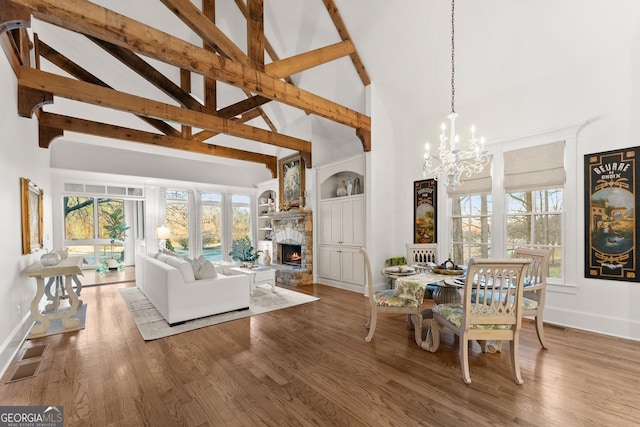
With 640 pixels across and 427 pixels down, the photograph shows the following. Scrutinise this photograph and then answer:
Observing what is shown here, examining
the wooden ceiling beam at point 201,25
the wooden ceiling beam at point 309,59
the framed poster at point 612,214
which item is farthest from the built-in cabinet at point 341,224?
the framed poster at point 612,214

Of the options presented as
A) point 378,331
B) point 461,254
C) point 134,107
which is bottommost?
point 378,331

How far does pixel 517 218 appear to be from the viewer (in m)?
4.37

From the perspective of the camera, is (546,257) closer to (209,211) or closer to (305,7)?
(305,7)

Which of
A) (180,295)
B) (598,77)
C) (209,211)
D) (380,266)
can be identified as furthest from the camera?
(209,211)

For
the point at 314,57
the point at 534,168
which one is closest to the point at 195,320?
the point at 314,57

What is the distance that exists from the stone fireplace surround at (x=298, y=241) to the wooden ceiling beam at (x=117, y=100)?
2.41 metres

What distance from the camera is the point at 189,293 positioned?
157 inches

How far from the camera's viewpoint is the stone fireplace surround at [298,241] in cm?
665

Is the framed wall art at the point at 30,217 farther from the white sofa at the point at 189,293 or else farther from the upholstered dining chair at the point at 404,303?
the upholstered dining chair at the point at 404,303

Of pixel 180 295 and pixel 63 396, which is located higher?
pixel 180 295

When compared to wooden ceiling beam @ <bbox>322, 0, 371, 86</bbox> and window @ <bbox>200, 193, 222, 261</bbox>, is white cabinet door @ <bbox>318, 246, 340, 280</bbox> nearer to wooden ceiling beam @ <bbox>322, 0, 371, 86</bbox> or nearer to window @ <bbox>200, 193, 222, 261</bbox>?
wooden ceiling beam @ <bbox>322, 0, 371, 86</bbox>

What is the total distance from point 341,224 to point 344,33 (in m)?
3.73

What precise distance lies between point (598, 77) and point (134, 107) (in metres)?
6.30

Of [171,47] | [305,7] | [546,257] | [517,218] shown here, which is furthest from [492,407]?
[305,7]
